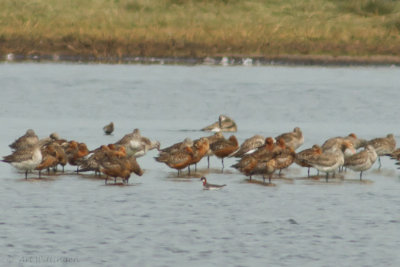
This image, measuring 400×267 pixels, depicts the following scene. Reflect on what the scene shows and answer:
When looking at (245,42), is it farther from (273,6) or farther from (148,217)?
(148,217)

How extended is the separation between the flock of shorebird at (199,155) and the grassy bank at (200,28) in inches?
1369

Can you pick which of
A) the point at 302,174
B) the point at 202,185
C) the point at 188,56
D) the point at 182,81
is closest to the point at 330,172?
the point at 302,174

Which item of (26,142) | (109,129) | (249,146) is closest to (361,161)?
(249,146)

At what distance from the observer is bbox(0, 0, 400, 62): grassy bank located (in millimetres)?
55938

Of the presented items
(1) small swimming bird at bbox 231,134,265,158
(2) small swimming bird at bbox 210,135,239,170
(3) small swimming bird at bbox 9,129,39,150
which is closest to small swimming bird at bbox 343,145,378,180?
(1) small swimming bird at bbox 231,134,265,158

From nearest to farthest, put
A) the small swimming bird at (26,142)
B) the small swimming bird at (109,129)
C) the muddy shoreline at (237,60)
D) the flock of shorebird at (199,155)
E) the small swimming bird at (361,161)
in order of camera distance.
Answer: the flock of shorebird at (199,155) → the small swimming bird at (361,161) → the small swimming bird at (26,142) → the small swimming bird at (109,129) → the muddy shoreline at (237,60)

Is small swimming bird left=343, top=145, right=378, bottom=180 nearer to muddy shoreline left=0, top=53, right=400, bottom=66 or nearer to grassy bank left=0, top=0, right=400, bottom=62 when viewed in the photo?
muddy shoreline left=0, top=53, right=400, bottom=66

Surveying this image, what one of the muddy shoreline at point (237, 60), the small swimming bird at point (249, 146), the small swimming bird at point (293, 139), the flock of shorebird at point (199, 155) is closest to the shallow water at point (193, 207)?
the flock of shorebird at point (199, 155)

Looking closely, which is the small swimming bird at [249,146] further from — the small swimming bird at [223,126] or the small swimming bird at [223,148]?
the small swimming bird at [223,126]

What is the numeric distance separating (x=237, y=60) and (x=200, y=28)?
4886 mm

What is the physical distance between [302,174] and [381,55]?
122 feet

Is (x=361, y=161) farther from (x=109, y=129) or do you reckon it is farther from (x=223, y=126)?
(x=109, y=129)

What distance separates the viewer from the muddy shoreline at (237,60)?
5488 centimetres

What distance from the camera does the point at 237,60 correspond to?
183 ft
